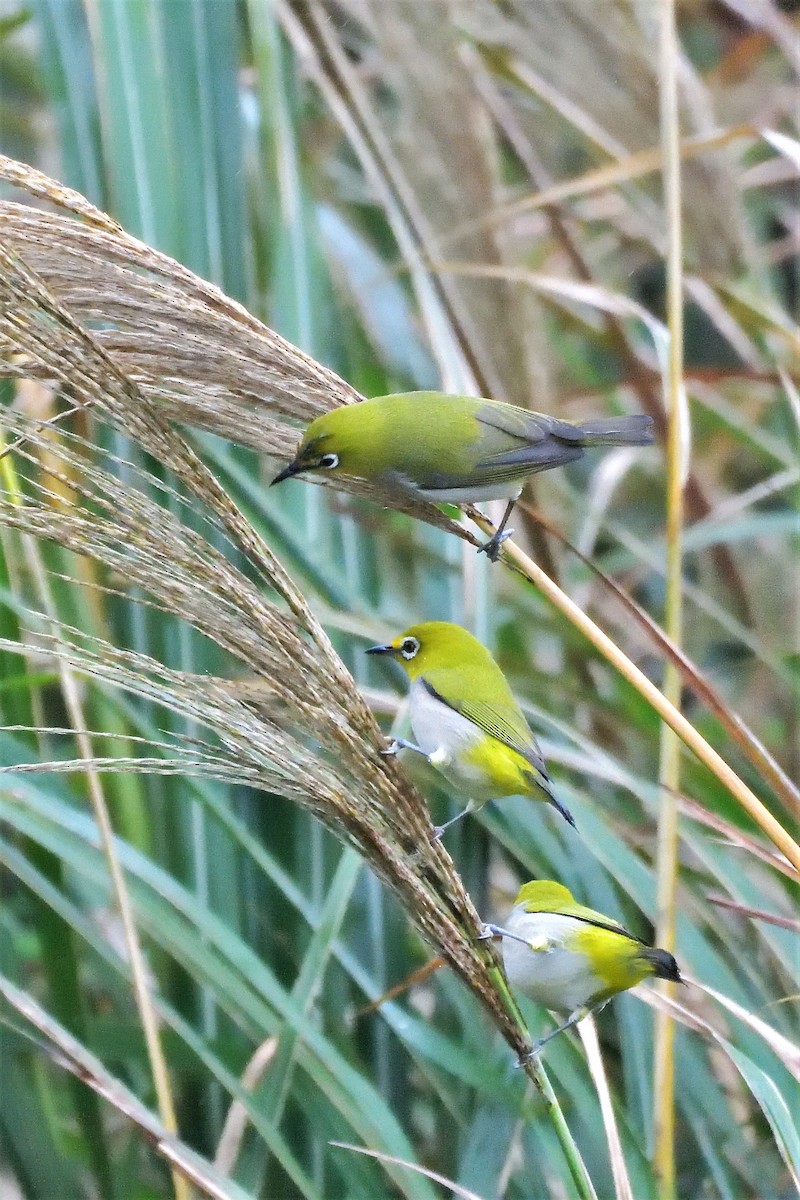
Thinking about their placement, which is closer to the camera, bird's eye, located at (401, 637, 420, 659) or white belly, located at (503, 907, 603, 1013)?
white belly, located at (503, 907, 603, 1013)

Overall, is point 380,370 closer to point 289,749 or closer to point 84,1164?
point 289,749

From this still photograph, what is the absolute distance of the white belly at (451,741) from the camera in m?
0.77

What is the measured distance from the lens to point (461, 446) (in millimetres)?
773

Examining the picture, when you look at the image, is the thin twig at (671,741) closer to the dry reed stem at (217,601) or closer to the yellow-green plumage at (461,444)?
the yellow-green plumage at (461,444)

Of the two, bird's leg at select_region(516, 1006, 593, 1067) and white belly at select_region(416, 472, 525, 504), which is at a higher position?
white belly at select_region(416, 472, 525, 504)

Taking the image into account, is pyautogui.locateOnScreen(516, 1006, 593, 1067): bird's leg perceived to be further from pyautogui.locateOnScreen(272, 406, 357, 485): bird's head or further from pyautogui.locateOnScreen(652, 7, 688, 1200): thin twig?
pyautogui.locateOnScreen(272, 406, 357, 485): bird's head

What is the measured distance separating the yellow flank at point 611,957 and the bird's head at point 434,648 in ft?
0.67

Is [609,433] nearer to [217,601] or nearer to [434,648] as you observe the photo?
[434,648]

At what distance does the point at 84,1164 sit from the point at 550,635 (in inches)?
30.7

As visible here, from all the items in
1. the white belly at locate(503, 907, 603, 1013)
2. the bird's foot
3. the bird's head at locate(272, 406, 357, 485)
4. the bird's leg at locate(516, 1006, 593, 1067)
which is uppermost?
the bird's head at locate(272, 406, 357, 485)

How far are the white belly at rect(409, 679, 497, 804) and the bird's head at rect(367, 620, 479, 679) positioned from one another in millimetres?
29

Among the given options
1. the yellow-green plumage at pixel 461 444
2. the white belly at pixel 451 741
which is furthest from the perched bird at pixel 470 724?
the yellow-green plumage at pixel 461 444

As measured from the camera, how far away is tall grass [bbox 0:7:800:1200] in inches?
26.3

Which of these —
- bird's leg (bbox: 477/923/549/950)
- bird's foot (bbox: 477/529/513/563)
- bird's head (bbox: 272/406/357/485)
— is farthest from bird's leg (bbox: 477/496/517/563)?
bird's leg (bbox: 477/923/549/950)
